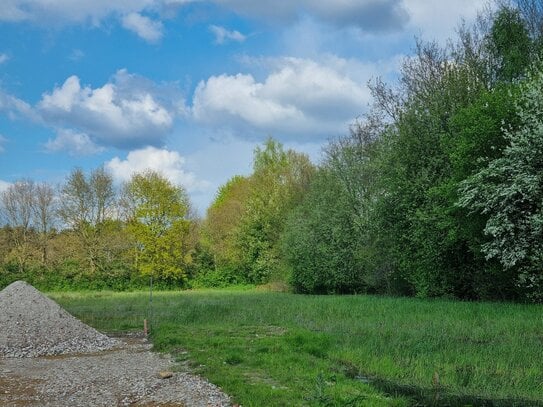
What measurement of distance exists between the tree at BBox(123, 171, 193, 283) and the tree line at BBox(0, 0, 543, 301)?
17 centimetres

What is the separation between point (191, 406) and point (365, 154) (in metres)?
38.7

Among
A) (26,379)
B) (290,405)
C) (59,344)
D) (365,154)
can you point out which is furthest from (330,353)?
(365,154)

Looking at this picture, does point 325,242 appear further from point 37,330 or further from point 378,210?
point 37,330

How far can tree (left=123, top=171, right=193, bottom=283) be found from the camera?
67125 millimetres

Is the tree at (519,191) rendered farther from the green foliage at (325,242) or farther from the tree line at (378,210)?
the green foliage at (325,242)

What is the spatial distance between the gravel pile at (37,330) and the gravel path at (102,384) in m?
1.60

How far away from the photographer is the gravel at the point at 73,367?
1256 cm

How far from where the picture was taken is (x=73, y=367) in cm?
1702

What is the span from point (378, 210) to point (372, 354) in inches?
859

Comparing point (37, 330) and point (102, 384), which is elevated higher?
point (37, 330)

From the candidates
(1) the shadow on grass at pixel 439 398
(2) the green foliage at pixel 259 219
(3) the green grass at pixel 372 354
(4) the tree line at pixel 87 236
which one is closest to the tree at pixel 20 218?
(4) the tree line at pixel 87 236

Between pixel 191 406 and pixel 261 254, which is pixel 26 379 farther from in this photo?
pixel 261 254

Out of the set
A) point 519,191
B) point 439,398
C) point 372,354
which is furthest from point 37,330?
point 519,191

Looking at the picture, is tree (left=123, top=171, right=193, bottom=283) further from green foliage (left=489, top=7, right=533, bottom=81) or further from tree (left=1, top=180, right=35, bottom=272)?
green foliage (left=489, top=7, right=533, bottom=81)
